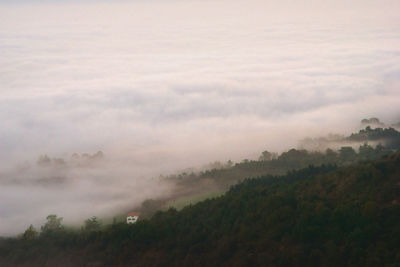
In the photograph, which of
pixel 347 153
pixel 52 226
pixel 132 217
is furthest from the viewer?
pixel 347 153

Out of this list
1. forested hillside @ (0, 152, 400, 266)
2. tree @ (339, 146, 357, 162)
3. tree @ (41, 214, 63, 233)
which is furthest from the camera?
tree @ (339, 146, 357, 162)

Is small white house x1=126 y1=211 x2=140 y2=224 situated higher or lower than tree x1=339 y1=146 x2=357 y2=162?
lower

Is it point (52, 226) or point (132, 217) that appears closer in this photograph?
point (52, 226)

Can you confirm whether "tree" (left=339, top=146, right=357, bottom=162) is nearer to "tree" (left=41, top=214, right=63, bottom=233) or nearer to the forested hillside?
the forested hillside

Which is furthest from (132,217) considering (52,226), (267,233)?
(267,233)

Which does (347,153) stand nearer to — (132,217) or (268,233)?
(132,217)

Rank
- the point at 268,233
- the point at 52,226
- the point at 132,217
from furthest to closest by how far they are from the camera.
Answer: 1. the point at 132,217
2. the point at 52,226
3. the point at 268,233

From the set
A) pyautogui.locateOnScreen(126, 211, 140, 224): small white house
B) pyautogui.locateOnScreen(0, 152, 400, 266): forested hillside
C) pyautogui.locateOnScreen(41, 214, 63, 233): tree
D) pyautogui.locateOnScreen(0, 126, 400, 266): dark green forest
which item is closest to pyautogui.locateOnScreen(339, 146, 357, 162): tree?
pyautogui.locateOnScreen(0, 126, 400, 266): dark green forest

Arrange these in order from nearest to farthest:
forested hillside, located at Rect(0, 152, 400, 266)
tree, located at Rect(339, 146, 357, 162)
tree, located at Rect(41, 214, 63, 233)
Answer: forested hillside, located at Rect(0, 152, 400, 266) < tree, located at Rect(41, 214, 63, 233) < tree, located at Rect(339, 146, 357, 162)
